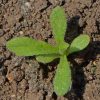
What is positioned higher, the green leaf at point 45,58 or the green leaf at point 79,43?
the green leaf at point 79,43

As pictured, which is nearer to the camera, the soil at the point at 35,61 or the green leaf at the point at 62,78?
the green leaf at the point at 62,78

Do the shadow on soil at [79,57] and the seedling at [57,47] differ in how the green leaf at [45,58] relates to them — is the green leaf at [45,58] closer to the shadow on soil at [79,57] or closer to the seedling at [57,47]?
the seedling at [57,47]

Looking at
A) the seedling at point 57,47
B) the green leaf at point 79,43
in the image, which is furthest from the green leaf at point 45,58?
the green leaf at point 79,43

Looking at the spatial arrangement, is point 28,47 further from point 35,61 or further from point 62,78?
point 62,78

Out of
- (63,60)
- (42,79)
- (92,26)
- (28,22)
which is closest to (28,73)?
(42,79)

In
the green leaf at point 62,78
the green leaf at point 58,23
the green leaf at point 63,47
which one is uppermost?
the green leaf at point 58,23

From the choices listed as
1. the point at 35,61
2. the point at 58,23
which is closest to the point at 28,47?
the point at 35,61
